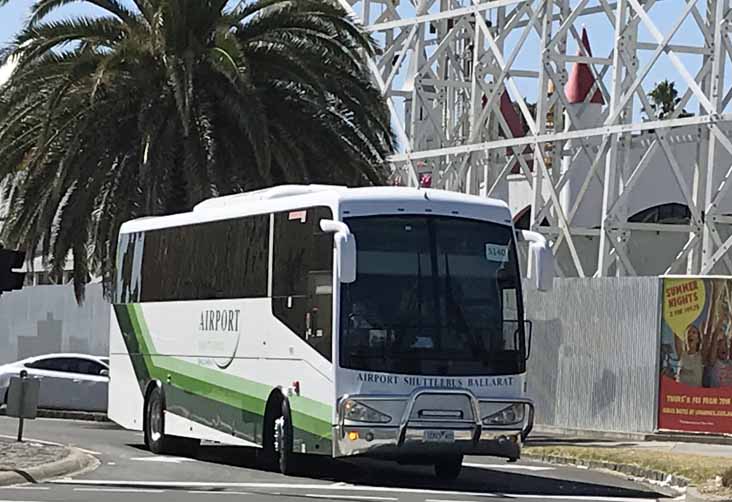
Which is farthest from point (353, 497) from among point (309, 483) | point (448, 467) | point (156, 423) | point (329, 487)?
point (156, 423)

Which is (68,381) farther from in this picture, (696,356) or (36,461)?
(36,461)

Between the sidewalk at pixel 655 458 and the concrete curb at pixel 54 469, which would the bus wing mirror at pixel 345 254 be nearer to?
the concrete curb at pixel 54 469

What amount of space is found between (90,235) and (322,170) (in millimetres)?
4918

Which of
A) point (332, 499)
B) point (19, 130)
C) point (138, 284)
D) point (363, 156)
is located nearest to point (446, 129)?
point (363, 156)

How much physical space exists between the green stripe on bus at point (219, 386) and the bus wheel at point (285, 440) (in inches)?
8.0

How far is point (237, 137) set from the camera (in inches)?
1195

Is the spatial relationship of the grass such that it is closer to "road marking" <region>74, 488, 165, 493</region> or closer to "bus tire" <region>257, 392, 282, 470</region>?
"bus tire" <region>257, 392, 282, 470</region>

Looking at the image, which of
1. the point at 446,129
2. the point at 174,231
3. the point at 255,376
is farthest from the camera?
the point at 446,129

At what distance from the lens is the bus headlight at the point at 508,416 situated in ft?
59.8

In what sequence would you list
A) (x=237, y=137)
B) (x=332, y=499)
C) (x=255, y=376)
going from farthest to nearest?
(x=237, y=137) < (x=255, y=376) < (x=332, y=499)

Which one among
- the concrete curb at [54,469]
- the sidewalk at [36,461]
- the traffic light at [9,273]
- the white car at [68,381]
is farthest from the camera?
the white car at [68,381]

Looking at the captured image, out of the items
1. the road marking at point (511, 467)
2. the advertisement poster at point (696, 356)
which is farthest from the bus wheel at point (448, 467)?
the advertisement poster at point (696, 356)

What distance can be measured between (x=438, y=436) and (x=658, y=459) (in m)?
5.54

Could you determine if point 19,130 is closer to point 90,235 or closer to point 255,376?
point 90,235
